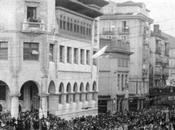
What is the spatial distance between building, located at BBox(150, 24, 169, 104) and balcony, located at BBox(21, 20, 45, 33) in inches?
2001

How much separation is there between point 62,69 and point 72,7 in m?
7.35

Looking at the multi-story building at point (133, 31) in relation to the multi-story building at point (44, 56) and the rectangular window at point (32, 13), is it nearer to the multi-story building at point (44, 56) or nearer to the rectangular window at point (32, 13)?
the multi-story building at point (44, 56)

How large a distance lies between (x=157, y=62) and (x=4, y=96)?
194ft

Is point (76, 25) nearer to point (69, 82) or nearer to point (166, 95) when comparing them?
point (69, 82)

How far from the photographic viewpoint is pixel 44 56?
49656 millimetres

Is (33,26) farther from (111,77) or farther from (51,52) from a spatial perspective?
(111,77)

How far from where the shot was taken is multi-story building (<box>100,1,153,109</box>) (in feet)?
299

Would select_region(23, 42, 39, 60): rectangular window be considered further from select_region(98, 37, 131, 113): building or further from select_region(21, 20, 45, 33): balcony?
select_region(98, 37, 131, 113): building

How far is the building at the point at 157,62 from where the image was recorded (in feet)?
334

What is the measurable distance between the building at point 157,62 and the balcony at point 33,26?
50.8 meters

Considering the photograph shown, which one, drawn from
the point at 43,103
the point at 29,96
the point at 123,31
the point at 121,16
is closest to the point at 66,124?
the point at 43,103

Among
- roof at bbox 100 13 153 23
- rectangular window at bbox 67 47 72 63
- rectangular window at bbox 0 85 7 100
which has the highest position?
roof at bbox 100 13 153 23

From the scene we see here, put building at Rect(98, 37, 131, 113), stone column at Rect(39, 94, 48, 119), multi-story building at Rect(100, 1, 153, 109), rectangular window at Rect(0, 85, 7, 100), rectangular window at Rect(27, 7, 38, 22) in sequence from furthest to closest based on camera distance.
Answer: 1. multi-story building at Rect(100, 1, 153, 109)
2. building at Rect(98, 37, 131, 113)
3. rectangular window at Rect(0, 85, 7, 100)
4. stone column at Rect(39, 94, 48, 119)
5. rectangular window at Rect(27, 7, 38, 22)

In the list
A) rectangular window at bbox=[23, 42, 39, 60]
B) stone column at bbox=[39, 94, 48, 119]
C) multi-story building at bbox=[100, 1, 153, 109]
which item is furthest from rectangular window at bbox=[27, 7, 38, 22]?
multi-story building at bbox=[100, 1, 153, 109]
